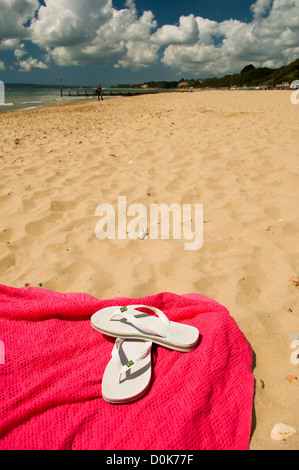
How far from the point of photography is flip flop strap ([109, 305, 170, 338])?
1.54 meters

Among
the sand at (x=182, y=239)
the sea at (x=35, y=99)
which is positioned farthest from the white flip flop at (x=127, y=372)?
the sea at (x=35, y=99)

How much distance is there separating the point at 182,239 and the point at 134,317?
3.80 feet

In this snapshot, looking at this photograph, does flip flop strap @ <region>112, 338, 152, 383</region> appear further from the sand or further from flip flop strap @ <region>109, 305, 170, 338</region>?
the sand

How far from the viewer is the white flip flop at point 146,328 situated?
1502 mm

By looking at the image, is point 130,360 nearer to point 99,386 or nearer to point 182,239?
point 99,386

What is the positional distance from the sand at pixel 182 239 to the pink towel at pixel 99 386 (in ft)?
0.52

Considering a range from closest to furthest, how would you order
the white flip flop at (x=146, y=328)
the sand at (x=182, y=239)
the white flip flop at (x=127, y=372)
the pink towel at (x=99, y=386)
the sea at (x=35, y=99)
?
the pink towel at (x=99, y=386)
the white flip flop at (x=127, y=372)
the white flip flop at (x=146, y=328)
the sand at (x=182, y=239)
the sea at (x=35, y=99)

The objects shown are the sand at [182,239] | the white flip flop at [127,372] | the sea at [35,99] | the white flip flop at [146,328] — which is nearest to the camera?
the white flip flop at [127,372]

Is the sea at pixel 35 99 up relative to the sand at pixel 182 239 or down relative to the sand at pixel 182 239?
up

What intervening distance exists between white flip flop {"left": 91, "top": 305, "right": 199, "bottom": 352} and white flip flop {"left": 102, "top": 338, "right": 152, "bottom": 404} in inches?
2.2

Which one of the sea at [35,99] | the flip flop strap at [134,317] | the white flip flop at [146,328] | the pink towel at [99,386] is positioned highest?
the sea at [35,99]

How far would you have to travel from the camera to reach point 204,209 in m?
3.03

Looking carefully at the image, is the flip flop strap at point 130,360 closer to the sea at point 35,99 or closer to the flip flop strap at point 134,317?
the flip flop strap at point 134,317

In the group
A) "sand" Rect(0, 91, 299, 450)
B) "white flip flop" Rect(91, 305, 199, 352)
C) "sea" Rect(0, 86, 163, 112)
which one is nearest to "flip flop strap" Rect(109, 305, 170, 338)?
"white flip flop" Rect(91, 305, 199, 352)
